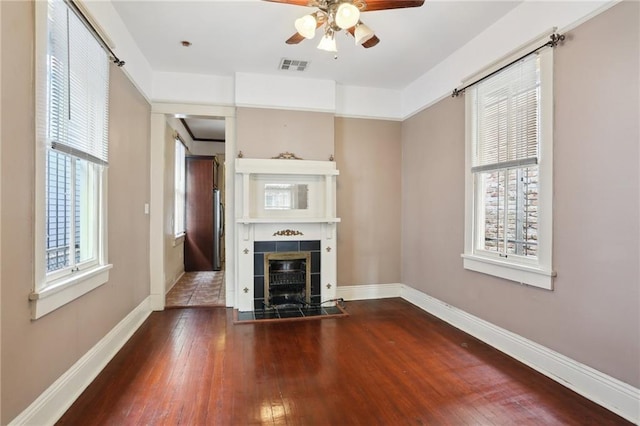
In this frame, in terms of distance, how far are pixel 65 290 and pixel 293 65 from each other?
122 inches

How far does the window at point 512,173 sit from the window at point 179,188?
4.50m

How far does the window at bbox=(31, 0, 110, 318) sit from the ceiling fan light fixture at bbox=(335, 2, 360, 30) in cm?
163

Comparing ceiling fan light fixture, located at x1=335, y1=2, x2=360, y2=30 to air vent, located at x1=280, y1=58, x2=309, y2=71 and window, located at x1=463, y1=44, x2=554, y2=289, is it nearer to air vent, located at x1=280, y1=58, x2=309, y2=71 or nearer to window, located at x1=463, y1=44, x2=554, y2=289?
window, located at x1=463, y1=44, x2=554, y2=289

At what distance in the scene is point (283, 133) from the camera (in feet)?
13.6

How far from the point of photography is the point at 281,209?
4.11m

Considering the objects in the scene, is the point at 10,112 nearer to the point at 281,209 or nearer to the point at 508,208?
the point at 281,209

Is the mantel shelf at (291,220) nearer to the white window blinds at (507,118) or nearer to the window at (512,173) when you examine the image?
the window at (512,173)

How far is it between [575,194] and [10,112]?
3.32 meters

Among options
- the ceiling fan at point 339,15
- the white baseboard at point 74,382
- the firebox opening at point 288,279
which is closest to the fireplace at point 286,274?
the firebox opening at point 288,279

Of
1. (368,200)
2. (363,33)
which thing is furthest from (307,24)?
(368,200)

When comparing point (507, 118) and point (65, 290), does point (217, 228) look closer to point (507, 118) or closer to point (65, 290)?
point (65, 290)

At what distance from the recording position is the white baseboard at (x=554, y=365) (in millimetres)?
1955

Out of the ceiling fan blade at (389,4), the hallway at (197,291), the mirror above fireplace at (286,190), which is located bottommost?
the hallway at (197,291)

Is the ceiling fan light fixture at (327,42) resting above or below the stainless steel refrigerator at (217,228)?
above
